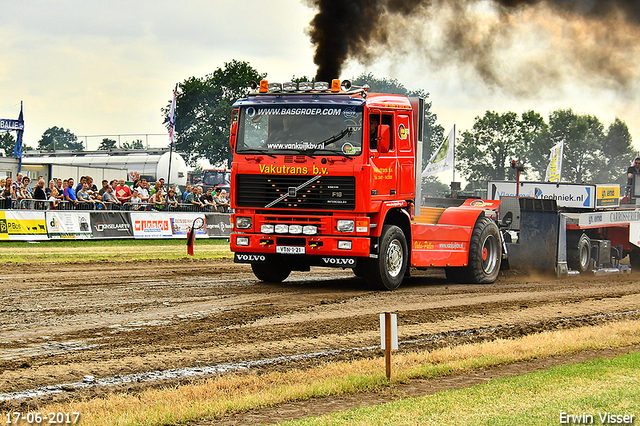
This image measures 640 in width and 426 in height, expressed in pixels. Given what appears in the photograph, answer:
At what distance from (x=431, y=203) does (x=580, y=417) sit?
33.2ft

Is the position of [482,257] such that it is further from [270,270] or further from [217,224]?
[217,224]

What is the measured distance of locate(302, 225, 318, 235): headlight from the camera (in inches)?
493

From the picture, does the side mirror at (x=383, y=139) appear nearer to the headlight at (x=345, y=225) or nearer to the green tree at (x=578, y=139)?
the headlight at (x=345, y=225)

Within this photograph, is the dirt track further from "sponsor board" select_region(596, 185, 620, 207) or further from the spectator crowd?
the spectator crowd

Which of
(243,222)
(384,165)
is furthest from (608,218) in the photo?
(243,222)

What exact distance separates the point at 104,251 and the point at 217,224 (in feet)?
23.8

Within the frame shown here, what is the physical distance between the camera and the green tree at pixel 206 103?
82.5m

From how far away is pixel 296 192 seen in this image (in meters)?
12.5

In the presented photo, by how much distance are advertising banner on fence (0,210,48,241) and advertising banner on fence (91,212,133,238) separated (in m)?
1.85

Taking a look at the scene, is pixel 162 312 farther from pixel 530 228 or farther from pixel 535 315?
pixel 530 228

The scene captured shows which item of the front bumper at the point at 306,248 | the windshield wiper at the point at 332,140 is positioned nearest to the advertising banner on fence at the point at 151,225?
the front bumper at the point at 306,248

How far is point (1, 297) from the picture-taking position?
37.5 feet

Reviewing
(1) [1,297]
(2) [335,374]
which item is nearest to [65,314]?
(1) [1,297]

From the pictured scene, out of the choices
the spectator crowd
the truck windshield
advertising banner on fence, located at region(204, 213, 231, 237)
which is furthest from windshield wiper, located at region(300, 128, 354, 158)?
advertising banner on fence, located at region(204, 213, 231, 237)
